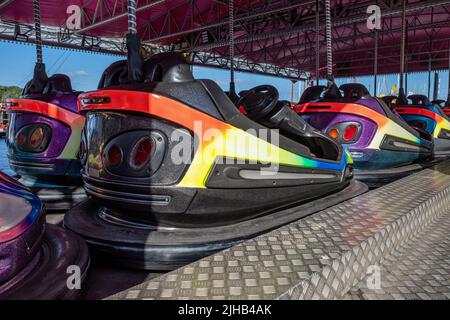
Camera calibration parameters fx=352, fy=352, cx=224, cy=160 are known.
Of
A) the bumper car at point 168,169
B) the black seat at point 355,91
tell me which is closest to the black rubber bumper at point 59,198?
the bumper car at point 168,169

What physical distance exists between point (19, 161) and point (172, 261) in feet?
4.92

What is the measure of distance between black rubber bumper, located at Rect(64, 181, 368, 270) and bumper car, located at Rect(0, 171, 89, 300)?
176 mm

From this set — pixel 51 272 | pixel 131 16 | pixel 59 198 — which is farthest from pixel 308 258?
pixel 59 198

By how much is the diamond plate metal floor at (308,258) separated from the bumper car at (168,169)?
0.88ft

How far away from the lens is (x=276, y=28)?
400 inches

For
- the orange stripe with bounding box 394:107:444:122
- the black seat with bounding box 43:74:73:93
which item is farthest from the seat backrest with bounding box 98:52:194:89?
the orange stripe with bounding box 394:107:444:122

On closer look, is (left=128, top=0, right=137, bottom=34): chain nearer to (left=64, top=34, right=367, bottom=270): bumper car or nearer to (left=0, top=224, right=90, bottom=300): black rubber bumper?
(left=64, top=34, right=367, bottom=270): bumper car

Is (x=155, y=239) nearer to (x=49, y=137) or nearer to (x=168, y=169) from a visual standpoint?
(x=168, y=169)

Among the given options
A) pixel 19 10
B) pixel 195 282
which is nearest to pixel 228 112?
pixel 195 282

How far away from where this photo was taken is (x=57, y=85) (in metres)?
2.31

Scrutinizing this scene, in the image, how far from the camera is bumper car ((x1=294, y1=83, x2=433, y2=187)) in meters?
2.69

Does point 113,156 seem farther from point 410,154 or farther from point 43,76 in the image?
point 410,154

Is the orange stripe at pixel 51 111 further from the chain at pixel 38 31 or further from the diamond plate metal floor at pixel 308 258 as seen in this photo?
the diamond plate metal floor at pixel 308 258

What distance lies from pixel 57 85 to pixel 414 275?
2.24 m
